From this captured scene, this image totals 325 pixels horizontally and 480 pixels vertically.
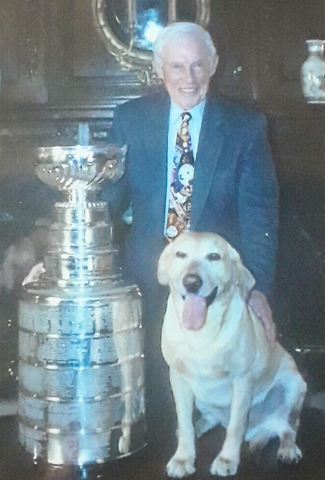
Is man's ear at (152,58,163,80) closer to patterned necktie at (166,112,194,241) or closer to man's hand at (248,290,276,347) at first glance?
patterned necktie at (166,112,194,241)

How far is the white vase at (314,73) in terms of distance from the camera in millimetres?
844

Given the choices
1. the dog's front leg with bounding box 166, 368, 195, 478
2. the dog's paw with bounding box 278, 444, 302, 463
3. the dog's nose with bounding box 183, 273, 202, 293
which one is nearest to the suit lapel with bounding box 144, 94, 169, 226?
the dog's nose with bounding box 183, 273, 202, 293

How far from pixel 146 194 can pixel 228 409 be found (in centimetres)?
29

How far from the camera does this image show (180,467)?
0.81 m

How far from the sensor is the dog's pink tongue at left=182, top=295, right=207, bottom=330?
2.52ft

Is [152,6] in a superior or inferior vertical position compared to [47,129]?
superior

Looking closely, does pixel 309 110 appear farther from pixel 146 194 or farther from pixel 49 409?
pixel 49 409

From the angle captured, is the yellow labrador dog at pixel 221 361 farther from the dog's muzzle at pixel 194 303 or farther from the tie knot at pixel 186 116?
the tie knot at pixel 186 116

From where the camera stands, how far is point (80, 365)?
0.81m

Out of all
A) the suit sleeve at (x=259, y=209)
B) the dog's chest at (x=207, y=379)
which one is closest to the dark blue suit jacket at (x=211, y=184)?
the suit sleeve at (x=259, y=209)

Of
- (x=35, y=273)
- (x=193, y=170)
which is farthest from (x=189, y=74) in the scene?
(x=35, y=273)

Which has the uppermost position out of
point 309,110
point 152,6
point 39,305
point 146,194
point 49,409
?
point 152,6

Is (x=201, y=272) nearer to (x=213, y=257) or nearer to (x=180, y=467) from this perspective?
(x=213, y=257)

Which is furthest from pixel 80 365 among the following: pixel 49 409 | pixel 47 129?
pixel 47 129
